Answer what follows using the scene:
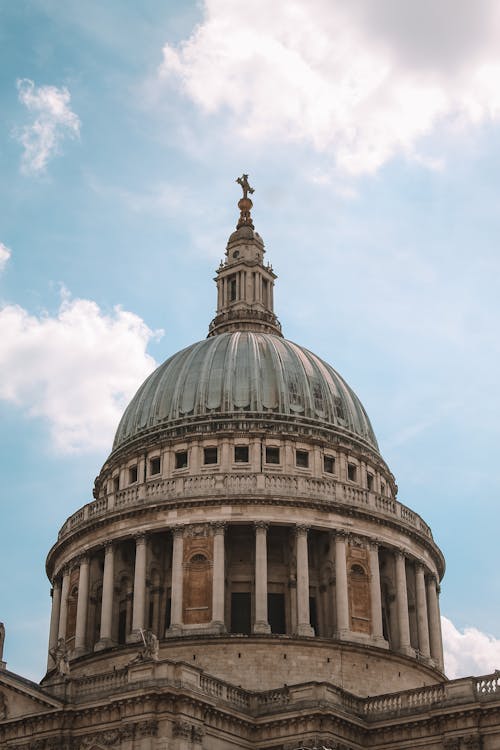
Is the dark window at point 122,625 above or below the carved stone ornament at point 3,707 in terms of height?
above

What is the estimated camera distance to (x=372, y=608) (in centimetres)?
6069

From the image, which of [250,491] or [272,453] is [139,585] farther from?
[272,453]

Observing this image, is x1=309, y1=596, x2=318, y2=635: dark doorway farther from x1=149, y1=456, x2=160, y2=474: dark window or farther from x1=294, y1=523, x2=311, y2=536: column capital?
x1=149, y1=456, x2=160, y2=474: dark window

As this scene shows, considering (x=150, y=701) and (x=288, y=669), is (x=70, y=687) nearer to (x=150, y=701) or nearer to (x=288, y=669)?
(x=150, y=701)

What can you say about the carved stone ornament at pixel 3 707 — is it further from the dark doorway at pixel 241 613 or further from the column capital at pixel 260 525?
the column capital at pixel 260 525

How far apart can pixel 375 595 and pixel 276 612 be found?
17.1ft

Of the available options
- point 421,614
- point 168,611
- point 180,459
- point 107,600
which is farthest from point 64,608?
point 421,614

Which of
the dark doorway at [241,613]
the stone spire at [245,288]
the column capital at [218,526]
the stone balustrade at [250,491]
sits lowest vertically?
the dark doorway at [241,613]

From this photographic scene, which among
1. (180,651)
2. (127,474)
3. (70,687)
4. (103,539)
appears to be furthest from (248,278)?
(70,687)

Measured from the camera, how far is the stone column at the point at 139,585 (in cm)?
5981

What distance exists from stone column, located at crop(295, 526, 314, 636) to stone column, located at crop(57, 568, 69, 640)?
46.1ft

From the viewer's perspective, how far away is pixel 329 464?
67.5 m

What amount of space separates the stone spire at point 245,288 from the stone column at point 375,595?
18771 millimetres

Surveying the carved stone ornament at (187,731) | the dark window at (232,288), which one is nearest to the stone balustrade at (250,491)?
the carved stone ornament at (187,731)
